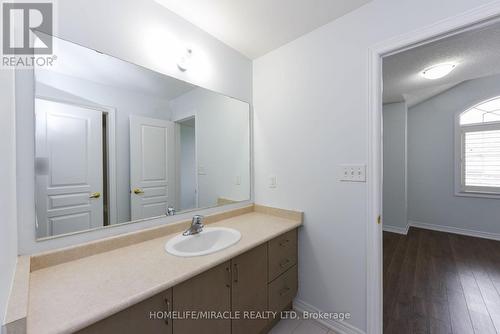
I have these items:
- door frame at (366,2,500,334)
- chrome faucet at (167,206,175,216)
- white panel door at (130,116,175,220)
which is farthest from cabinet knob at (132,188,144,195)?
door frame at (366,2,500,334)

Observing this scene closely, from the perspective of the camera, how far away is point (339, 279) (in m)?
1.50

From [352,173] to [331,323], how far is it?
1.14 m

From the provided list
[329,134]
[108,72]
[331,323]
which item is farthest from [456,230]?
[108,72]

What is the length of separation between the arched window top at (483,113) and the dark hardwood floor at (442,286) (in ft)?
6.35

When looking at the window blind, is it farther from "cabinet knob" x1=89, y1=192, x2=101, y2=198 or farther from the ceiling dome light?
"cabinet knob" x1=89, y1=192, x2=101, y2=198

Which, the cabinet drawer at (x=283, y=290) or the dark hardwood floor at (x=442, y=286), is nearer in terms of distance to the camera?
the cabinet drawer at (x=283, y=290)

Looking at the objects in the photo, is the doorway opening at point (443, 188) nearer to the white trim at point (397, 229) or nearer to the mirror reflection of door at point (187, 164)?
the white trim at point (397, 229)

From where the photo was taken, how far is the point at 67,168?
41.4 inches

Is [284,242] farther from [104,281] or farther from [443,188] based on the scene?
[443,188]

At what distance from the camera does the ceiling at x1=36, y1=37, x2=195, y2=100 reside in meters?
1.03

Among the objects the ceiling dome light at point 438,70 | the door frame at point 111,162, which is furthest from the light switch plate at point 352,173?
the ceiling dome light at point 438,70

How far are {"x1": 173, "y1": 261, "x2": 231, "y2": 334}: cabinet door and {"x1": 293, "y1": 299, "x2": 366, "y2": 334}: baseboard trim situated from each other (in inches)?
32.1

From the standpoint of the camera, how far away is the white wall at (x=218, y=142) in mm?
1625

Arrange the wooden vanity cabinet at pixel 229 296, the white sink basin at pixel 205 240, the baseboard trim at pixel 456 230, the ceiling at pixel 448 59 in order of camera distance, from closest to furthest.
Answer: the wooden vanity cabinet at pixel 229 296
the white sink basin at pixel 205 240
the ceiling at pixel 448 59
the baseboard trim at pixel 456 230
